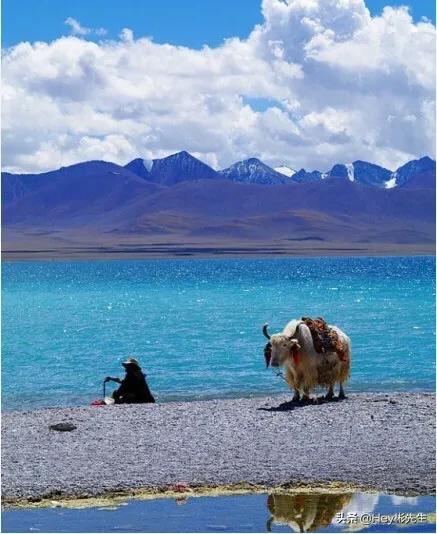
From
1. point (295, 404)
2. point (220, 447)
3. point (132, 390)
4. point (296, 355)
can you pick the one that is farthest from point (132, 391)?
point (220, 447)

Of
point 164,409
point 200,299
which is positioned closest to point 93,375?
point 164,409

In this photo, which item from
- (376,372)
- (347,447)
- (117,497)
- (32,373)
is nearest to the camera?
(117,497)

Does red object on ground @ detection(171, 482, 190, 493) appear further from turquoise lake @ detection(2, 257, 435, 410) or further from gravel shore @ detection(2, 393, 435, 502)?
turquoise lake @ detection(2, 257, 435, 410)

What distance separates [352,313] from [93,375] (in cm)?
1975

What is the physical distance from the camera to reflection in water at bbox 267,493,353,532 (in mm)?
7203

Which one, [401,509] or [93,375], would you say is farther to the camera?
[93,375]

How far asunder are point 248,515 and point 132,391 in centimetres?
651

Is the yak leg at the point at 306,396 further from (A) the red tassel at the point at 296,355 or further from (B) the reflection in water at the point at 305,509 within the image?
(B) the reflection in water at the point at 305,509

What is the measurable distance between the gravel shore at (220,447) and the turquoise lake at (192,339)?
4411mm

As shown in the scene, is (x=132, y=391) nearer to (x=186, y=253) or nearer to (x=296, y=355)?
(x=296, y=355)

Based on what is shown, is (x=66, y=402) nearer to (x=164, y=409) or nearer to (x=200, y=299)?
(x=164, y=409)

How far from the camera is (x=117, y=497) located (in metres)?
8.05

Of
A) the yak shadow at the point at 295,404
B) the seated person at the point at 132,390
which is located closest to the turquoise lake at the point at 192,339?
the seated person at the point at 132,390

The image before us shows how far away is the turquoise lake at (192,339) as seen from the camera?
59.8ft
